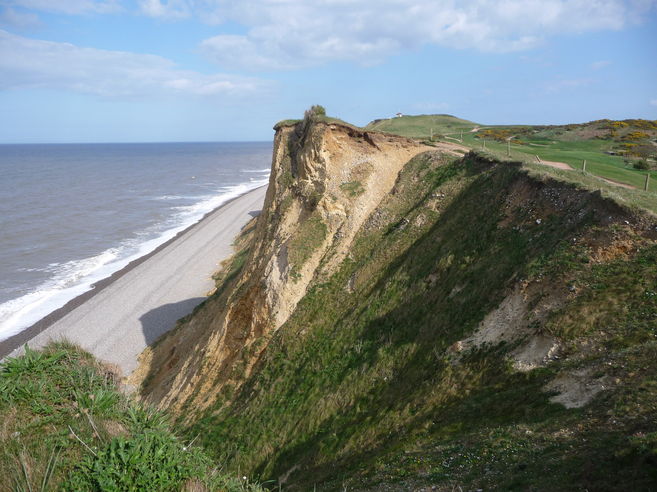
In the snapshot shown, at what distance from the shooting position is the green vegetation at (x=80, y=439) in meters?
6.06

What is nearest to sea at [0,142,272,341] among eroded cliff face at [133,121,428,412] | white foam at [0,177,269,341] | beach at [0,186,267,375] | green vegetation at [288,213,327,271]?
white foam at [0,177,269,341]

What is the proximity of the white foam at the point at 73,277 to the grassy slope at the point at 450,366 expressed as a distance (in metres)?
25.9

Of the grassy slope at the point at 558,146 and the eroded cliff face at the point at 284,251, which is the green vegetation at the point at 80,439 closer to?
the eroded cliff face at the point at 284,251

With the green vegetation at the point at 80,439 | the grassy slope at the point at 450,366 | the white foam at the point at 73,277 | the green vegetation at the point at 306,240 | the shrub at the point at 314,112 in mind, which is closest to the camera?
the green vegetation at the point at 80,439

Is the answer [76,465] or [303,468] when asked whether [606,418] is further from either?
[76,465]

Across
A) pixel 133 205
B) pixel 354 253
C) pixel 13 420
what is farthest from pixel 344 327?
pixel 133 205

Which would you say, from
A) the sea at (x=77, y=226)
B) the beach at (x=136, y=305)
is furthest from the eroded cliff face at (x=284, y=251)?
the sea at (x=77, y=226)

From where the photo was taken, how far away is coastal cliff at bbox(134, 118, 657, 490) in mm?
8422

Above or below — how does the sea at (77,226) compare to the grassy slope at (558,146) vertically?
below

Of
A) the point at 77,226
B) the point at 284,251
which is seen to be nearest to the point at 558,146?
the point at 284,251

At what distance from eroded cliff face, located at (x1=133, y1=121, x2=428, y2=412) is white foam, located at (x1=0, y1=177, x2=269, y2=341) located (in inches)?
567

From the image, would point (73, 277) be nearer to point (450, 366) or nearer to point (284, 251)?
point (284, 251)

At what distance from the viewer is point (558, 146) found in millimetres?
43031

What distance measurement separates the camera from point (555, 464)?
7.18 m
